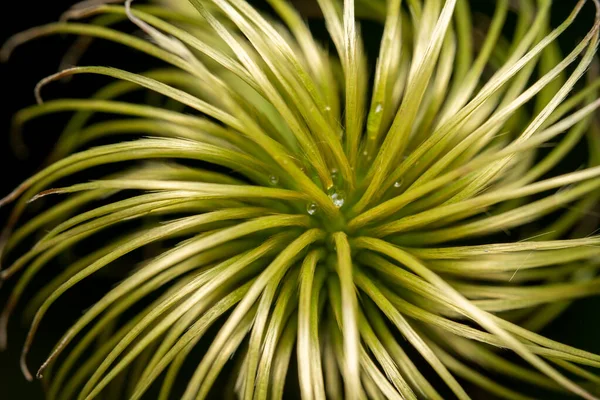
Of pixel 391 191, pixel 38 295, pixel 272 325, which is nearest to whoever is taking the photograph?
pixel 272 325

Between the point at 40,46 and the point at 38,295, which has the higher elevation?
the point at 40,46

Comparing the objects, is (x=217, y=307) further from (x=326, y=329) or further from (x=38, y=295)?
(x=38, y=295)

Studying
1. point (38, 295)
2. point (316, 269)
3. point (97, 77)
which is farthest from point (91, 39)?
point (316, 269)

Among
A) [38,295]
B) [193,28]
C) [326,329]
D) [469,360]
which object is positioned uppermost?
[193,28]

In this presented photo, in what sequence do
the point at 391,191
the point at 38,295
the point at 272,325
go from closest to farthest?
the point at 272,325 < the point at 391,191 < the point at 38,295

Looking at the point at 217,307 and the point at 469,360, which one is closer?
the point at 217,307

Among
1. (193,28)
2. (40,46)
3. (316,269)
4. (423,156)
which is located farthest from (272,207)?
(40,46)
